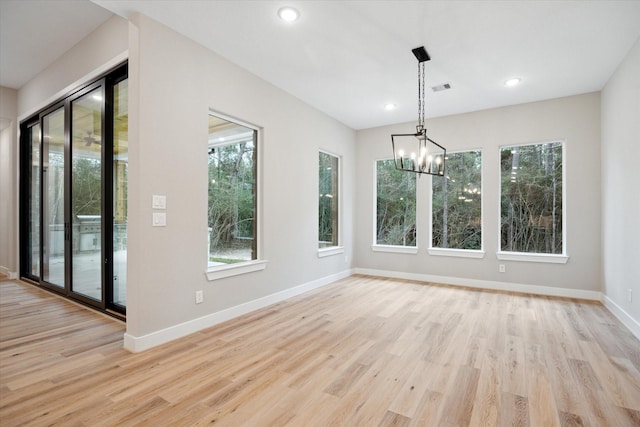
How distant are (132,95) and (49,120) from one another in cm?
306

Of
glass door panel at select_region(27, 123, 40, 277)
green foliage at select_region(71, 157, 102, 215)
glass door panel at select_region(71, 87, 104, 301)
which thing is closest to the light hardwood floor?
glass door panel at select_region(71, 87, 104, 301)

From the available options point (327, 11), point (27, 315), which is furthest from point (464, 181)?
point (27, 315)

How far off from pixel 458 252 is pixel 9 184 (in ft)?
25.5

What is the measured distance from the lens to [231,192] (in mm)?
3826

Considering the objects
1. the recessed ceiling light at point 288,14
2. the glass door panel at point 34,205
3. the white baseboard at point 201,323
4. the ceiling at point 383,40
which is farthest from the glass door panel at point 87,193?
the recessed ceiling light at point 288,14

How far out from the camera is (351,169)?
632 centimetres

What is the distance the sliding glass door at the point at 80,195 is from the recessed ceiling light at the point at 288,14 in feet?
5.86

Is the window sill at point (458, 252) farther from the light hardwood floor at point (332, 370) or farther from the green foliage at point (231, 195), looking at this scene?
the green foliage at point (231, 195)

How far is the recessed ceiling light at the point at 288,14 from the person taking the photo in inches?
107

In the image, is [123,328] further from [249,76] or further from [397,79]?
[397,79]

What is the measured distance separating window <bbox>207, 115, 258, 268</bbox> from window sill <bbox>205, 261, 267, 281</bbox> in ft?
0.32

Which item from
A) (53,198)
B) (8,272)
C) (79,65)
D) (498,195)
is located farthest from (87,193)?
(498,195)

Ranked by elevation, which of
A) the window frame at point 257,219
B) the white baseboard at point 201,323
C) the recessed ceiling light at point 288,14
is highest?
the recessed ceiling light at point 288,14

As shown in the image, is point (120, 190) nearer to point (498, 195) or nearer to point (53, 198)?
point (53, 198)
